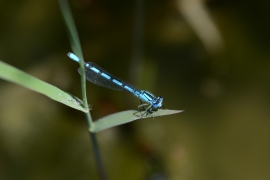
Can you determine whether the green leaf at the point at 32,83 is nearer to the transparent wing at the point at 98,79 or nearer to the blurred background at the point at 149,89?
the transparent wing at the point at 98,79

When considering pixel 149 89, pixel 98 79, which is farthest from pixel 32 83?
pixel 149 89

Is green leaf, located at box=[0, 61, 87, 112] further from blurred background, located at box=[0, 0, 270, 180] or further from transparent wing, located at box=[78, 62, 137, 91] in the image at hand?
blurred background, located at box=[0, 0, 270, 180]

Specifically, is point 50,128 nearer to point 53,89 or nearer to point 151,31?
point 151,31

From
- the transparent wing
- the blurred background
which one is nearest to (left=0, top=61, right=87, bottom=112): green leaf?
the transparent wing

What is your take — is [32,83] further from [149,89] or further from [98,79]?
[149,89]

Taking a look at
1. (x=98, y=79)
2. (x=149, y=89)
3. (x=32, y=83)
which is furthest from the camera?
(x=149, y=89)
